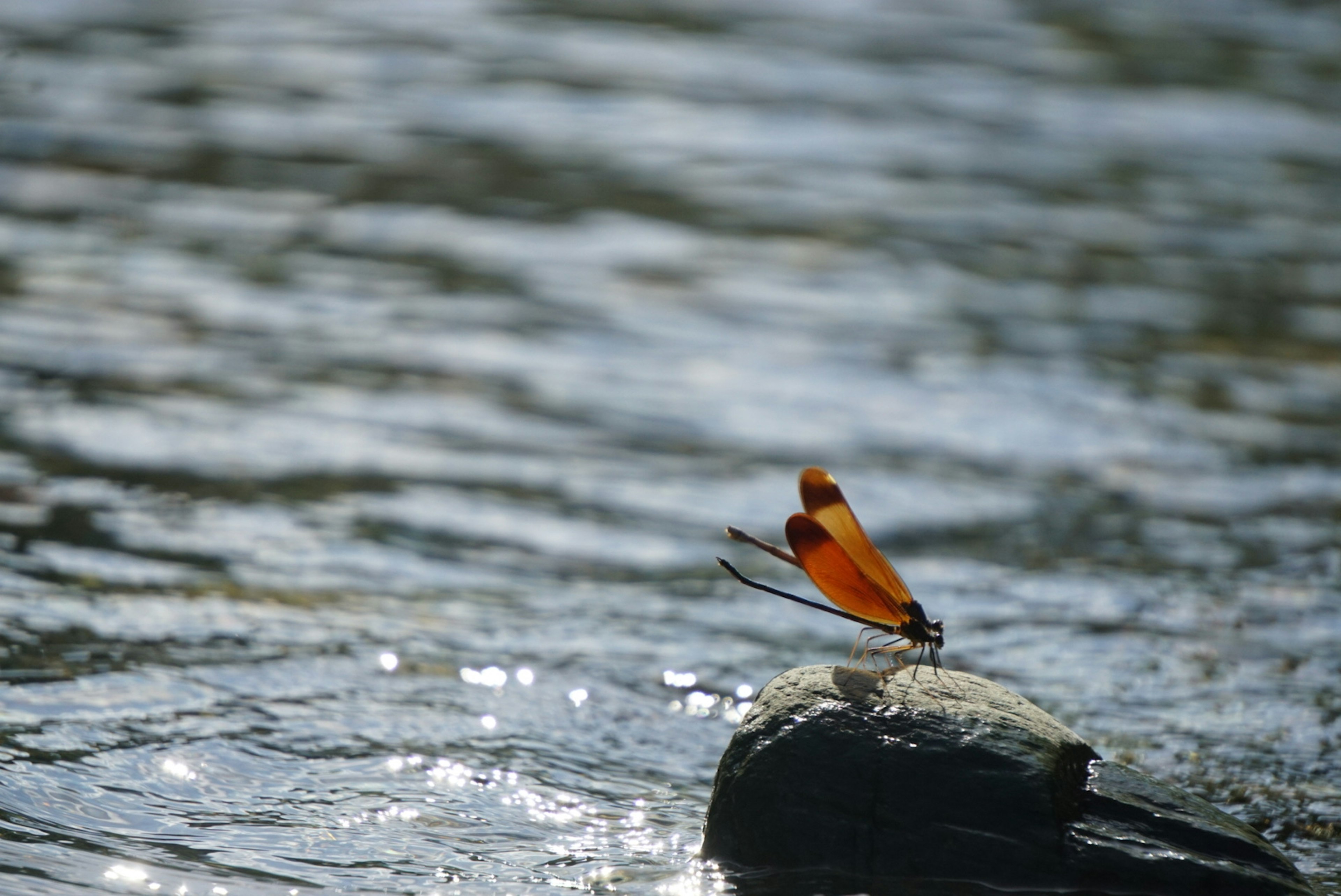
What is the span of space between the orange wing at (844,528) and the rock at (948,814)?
0.96 feet

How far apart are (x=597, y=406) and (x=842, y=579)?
3.37 m

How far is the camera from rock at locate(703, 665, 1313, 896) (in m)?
3.17

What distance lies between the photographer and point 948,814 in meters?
3.21

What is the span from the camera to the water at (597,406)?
3.86 m

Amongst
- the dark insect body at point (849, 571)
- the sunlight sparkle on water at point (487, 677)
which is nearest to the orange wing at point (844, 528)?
the dark insect body at point (849, 571)

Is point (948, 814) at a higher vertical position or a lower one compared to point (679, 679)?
higher

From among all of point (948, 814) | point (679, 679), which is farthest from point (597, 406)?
point (948, 814)

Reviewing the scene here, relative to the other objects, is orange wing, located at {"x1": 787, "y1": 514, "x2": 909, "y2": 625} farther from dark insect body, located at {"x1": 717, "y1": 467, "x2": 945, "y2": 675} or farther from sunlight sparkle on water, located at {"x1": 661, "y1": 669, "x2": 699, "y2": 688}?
sunlight sparkle on water, located at {"x1": 661, "y1": 669, "x2": 699, "y2": 688}

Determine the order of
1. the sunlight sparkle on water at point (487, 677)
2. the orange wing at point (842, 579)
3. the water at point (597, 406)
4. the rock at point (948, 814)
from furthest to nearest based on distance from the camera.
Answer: the sunlight sparkle on water at point (487, 677) → the water at point (597, 406) → the orange wing at point (842, 579) → the rock at point (948, 814)

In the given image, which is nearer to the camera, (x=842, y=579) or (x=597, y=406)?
(x=842, y=579)

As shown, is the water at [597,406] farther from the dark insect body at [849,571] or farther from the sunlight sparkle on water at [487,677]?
the dark insect body at [849,571]

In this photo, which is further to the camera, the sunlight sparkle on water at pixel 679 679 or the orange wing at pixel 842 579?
the sunlight sparkle on water at pixel 679 679

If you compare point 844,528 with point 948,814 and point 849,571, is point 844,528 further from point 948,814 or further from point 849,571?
point 948,814

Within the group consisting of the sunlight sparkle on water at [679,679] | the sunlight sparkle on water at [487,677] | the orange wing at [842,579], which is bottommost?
the sunlight sparkle on water at [679,679]
